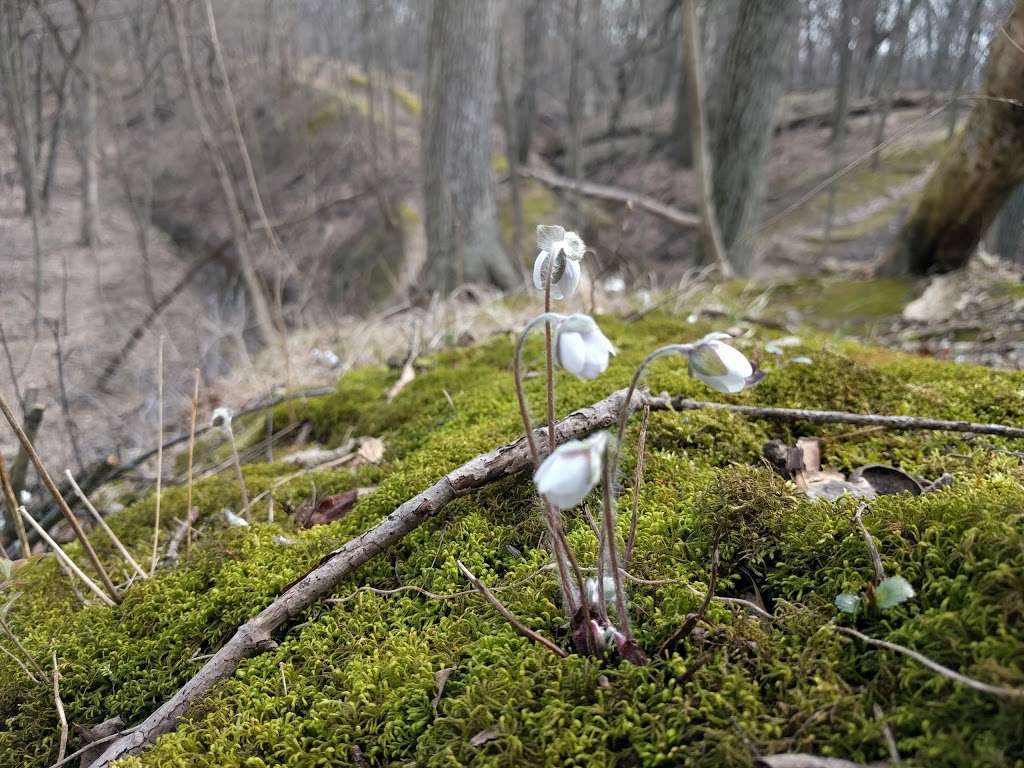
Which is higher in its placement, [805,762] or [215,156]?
[215,156]

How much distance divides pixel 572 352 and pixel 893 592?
0.70 m

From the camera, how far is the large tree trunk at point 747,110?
7.63 meters

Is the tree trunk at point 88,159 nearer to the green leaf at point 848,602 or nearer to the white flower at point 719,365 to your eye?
the white flower at point 719,365

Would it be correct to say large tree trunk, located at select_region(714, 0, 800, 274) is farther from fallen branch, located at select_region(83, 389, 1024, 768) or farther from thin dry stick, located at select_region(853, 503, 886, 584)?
thin dry stick, located at select_region(853, 503, 886, 584)

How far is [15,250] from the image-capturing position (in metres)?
6.83

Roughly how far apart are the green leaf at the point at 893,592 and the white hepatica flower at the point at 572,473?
60 centimetres

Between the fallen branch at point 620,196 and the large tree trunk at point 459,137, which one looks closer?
the large tree trunk at point 459,137

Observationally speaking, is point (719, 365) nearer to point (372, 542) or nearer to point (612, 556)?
point (612, 556)

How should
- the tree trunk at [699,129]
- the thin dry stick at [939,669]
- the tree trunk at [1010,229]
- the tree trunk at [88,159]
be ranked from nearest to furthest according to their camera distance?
the thin dry stick at [939,669], the tree trunk at [699,129], the tree trunk at [1010,229], the tree trunk at [88,159]

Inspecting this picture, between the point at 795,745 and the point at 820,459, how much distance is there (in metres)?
1.13

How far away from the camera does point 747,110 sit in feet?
26.1

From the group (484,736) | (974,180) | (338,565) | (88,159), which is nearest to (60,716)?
(338,565)

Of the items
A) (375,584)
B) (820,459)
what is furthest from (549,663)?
(820,459)

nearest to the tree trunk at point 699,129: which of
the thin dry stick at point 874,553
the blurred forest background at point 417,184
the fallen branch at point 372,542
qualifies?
the blurred forest background at point 417,184
